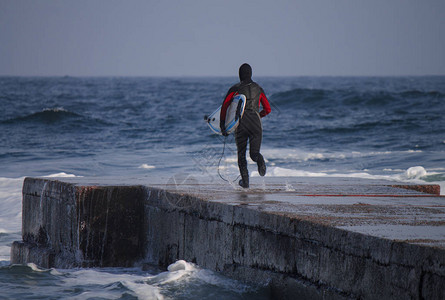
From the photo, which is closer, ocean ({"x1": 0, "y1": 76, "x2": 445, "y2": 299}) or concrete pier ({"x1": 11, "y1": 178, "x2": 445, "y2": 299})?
concrete pier ({"x1": 11, "y1": 178, "x2": 445, "y2": 299})

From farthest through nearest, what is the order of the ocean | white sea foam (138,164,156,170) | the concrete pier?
white sea foam (138,164,156,170) < the ocean < the concrete pier

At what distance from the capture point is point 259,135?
7.65 meters

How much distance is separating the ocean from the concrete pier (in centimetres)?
27

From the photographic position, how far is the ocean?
20.9 feet

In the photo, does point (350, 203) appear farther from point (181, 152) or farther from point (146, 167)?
point (181, 152)

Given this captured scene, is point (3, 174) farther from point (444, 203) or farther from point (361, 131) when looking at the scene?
point (361, 131)

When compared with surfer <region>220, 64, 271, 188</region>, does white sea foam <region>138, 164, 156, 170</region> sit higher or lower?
lower

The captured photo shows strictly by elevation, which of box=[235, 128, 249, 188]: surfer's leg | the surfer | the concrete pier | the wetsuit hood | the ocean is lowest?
the ocean

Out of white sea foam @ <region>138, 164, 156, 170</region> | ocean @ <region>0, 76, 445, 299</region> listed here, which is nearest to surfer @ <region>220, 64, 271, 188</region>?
ocean @ <region>0, 76, 445, 299</region>

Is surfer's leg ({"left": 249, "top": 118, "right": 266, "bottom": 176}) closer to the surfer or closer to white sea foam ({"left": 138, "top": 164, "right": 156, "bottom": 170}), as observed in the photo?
the surfer

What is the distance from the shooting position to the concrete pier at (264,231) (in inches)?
168

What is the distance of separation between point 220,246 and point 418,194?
8.17ft

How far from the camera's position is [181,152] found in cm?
2302

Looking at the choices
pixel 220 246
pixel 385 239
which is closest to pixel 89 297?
pixel 220 246
